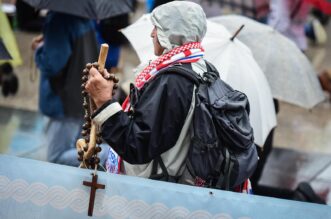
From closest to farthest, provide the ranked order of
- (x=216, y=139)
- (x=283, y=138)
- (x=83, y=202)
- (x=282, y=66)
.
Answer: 1. (x=83, y=202)
2. (x=216, y=139)
3. (x=282, y=66)
4. (x=283, y=138)

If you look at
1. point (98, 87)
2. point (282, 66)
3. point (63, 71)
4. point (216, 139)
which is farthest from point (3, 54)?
point (282, 66)

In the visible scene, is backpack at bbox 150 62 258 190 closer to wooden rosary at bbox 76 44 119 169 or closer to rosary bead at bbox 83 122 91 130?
wooden rosary at bbox 76 44 119 169

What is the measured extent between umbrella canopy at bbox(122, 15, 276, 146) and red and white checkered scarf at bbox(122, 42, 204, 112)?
109 cm

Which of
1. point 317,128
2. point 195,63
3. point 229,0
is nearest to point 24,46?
point 229,0

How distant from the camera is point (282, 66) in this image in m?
5.56

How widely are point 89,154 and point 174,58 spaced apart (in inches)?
25.0

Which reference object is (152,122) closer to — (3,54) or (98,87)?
(98,87)

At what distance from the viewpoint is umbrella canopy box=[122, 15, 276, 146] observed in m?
4.59

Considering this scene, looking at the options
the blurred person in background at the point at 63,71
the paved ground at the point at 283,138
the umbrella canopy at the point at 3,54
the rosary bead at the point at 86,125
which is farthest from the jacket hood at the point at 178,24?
the paved ground at the point at 283,138

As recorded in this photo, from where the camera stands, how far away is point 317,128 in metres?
8.70

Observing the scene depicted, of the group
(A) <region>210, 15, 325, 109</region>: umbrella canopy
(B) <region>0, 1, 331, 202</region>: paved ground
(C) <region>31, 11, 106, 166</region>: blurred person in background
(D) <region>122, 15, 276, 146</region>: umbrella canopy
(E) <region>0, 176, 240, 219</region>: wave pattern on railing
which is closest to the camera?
(E) <region>0, 176, 240, 219</region>: wave pattern on railing

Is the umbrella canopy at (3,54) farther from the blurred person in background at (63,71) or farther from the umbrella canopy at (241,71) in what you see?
the blurred person in background at (63,71)

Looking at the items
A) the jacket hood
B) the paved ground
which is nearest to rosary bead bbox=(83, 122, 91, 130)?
the jacket hood

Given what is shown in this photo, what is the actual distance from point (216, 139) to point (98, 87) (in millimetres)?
629
